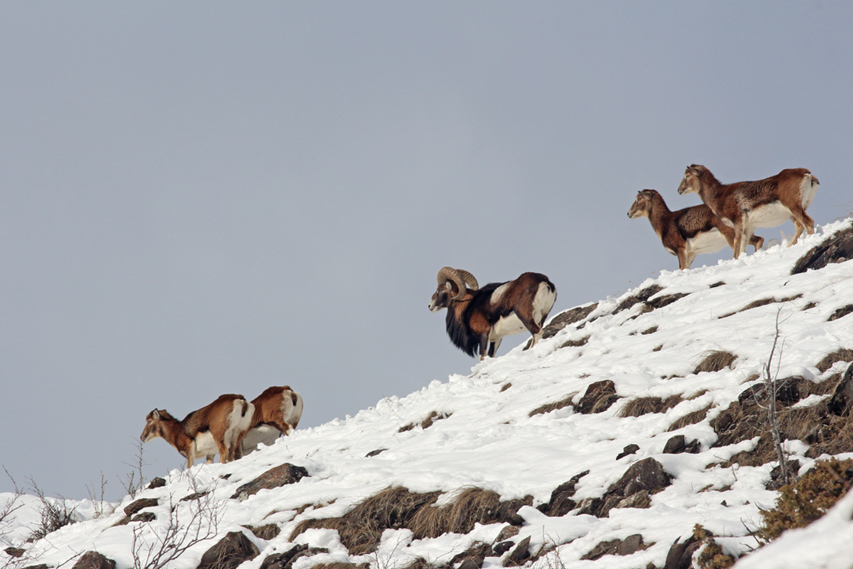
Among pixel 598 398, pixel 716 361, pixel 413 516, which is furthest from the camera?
pixel 598 398

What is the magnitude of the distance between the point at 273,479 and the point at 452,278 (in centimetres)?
991

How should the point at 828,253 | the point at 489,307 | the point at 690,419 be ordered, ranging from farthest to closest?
the point at 489,307
the point at 828,253
the point at 690,419

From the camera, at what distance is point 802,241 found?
43.3 ft

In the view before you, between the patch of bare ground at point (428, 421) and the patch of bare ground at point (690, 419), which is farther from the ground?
the patch of bare ground at point (428, 421)

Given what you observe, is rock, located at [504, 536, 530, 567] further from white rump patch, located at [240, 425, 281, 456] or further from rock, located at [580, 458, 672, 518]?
white rump patch, located at [240, 425, 281, 456]

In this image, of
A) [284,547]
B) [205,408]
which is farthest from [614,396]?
[205,408]

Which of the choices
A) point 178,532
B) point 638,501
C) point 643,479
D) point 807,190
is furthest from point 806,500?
point 807,190

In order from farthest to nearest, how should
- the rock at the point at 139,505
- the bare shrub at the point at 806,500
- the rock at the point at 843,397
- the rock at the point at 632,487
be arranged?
the rock at the point at 139,505
the rock at the point at 843,397
the rock at the point at 632,487
the bare shrub at the point at 806,500

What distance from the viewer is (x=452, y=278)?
18.5 metres

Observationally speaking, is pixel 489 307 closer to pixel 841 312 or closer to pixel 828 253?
pixel 828 253

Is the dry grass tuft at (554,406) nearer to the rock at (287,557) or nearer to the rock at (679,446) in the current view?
the rock at (679,446)

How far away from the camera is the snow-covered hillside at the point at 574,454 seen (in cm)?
588

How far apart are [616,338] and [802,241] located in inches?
162

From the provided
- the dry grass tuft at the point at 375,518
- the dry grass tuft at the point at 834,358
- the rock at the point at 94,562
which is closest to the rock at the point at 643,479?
the dry grass tuft at the point at 375,518
